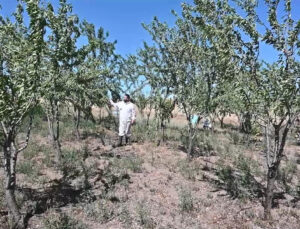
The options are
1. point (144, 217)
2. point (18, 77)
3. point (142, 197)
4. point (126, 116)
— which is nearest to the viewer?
point (18, 77)

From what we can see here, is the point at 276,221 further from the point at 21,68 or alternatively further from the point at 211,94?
the point at 21,68

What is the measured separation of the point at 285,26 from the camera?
255 inches

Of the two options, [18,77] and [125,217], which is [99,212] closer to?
[125,217]

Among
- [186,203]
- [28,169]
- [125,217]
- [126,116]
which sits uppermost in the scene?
[126,116]

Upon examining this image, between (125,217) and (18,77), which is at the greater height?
(18,77)

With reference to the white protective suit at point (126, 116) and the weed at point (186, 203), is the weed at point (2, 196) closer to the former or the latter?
the weed at point (186, 203)

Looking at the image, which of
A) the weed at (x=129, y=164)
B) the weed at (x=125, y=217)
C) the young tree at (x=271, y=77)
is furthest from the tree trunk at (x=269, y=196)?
the weed at (x=129, y=164)

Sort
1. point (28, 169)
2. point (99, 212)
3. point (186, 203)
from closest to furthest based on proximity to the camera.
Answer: point (99, 212), point (186, 203), point (28, 169)

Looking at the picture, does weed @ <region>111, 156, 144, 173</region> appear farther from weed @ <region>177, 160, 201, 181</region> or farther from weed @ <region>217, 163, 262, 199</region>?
weed @ <region>217, 163, 262, 199</region>

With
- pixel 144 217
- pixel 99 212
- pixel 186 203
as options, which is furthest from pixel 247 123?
pixel 99 212

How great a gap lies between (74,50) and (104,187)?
127 inches

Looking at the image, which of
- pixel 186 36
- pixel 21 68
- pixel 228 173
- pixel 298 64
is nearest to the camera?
pixel 21 68

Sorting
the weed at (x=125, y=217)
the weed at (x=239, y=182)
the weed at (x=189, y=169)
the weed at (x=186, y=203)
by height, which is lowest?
the weed at (x=125, y=217)

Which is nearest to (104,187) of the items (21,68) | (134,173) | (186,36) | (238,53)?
(134,173)
